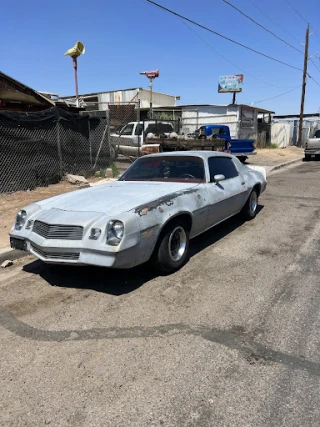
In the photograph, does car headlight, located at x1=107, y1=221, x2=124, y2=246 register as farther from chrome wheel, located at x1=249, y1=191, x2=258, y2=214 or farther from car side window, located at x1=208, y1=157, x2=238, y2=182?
chrome wheel, located at x1=249, y1=191, x2=258, y2=214

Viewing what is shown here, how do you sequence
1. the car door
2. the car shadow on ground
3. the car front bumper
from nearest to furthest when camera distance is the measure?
the car front bumper, the car shadow on ground, the car door

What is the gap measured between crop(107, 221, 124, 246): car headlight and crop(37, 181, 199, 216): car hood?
17 cm

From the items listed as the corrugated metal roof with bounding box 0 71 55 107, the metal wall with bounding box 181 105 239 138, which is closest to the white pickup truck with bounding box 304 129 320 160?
the metal wall with bounding box 181 105 239 138

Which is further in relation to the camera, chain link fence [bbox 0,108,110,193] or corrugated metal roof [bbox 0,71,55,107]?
corrugated metal roof [bbox 0,71,55,107]

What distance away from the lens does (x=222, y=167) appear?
579cm

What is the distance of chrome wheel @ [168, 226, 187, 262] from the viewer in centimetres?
433

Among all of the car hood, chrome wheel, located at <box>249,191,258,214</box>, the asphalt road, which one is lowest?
the asphalt road

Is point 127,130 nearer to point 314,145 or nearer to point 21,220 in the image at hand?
point 314,145

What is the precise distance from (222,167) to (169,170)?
3.24 ft

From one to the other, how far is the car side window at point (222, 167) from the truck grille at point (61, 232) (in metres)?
2.30

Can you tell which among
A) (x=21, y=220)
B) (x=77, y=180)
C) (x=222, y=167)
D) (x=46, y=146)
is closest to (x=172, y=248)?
(x=21, y=220)

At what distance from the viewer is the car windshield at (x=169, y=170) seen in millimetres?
5180

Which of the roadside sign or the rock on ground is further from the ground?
the roadside sign

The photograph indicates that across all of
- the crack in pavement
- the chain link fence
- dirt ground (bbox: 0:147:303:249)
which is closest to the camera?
the crack in pavement
